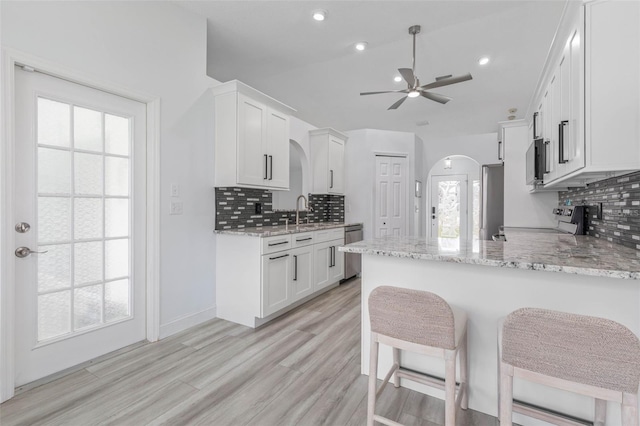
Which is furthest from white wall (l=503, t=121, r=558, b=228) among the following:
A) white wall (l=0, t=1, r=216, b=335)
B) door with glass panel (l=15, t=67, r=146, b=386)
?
door with glass panel (l=15, t=67, r=146, b=386)

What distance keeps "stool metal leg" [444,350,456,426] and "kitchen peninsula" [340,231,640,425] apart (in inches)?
17.4

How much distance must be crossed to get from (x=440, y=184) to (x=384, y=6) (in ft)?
17.3

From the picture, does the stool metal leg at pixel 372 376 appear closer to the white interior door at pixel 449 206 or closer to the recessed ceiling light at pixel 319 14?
the recessed ceiling light at pixel 319 14

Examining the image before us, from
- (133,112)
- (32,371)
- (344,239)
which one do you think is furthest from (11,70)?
(344,239)

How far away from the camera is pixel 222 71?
438 centimetres

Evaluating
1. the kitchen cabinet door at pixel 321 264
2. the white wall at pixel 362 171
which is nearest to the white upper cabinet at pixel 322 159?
the white wall at pixel 362 171

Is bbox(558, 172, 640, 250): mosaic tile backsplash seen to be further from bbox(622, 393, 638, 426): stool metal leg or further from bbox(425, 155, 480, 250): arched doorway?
bbox(425, 155, 480, 250): arched doorway

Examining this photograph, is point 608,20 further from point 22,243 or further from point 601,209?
point 22,243

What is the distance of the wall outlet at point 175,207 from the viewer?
2676mm

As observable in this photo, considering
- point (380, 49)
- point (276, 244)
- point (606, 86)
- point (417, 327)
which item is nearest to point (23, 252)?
point (276, 244)

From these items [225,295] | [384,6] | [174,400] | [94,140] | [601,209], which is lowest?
[174,400]

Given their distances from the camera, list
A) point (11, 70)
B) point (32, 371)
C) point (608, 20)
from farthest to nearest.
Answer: point (32, 371) < point (11, 70) < point (608, 20)

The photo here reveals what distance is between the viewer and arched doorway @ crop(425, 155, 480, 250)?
7.11 metres

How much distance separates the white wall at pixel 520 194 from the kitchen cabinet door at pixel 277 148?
2.76 meters
